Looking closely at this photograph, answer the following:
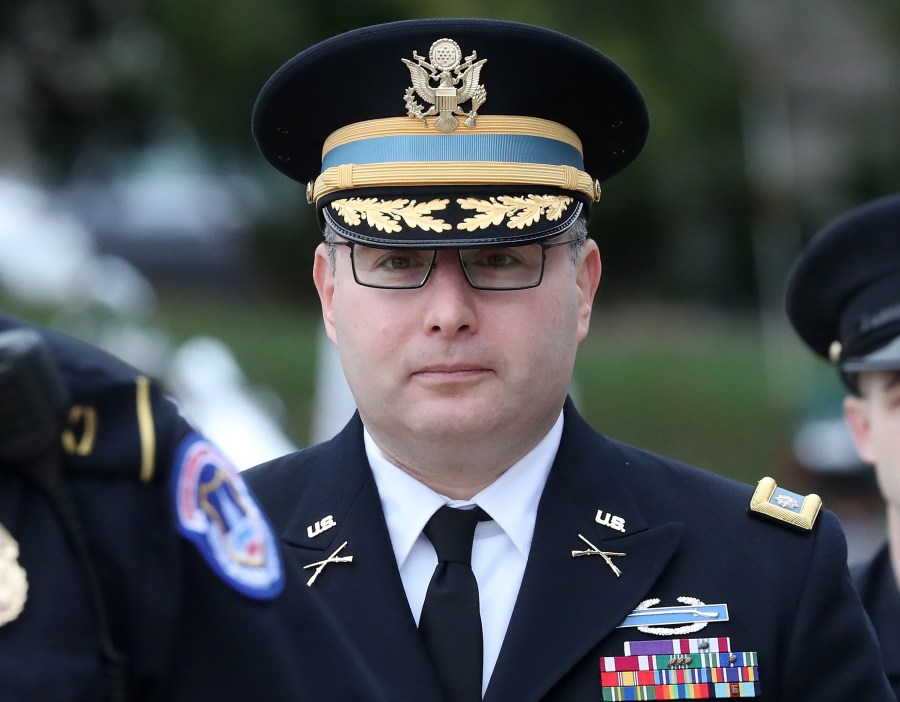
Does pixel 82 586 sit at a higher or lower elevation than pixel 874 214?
lower

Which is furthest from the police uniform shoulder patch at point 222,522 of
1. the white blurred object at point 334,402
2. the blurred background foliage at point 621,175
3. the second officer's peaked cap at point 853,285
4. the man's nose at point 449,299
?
the blurred background foliage at point 621,175

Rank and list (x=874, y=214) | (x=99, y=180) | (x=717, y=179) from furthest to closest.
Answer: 1. (x=717, y=179)
2. (x=99, y=180)
3. (x=874, y=214)

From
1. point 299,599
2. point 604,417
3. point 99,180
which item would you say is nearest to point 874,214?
point 299,599

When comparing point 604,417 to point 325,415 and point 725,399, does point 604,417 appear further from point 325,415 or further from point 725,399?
point 325,415

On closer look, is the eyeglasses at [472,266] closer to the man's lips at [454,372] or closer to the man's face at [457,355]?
the man's face at [457,355]

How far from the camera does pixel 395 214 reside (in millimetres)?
2732

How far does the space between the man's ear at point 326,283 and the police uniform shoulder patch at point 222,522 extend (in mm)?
1186

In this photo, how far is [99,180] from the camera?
706 inches

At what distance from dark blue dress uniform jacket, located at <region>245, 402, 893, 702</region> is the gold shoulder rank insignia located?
2cm

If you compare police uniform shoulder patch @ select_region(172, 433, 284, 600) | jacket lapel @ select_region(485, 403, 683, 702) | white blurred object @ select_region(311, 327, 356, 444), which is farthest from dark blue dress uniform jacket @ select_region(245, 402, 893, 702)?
white blurred object @ select_region(311, 327, 356, 444)

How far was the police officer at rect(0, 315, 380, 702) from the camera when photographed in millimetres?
1548

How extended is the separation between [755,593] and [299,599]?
1.27 m

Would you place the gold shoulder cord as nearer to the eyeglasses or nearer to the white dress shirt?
the eyeglasses

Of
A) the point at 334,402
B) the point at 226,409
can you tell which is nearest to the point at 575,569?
the point at 226,409
